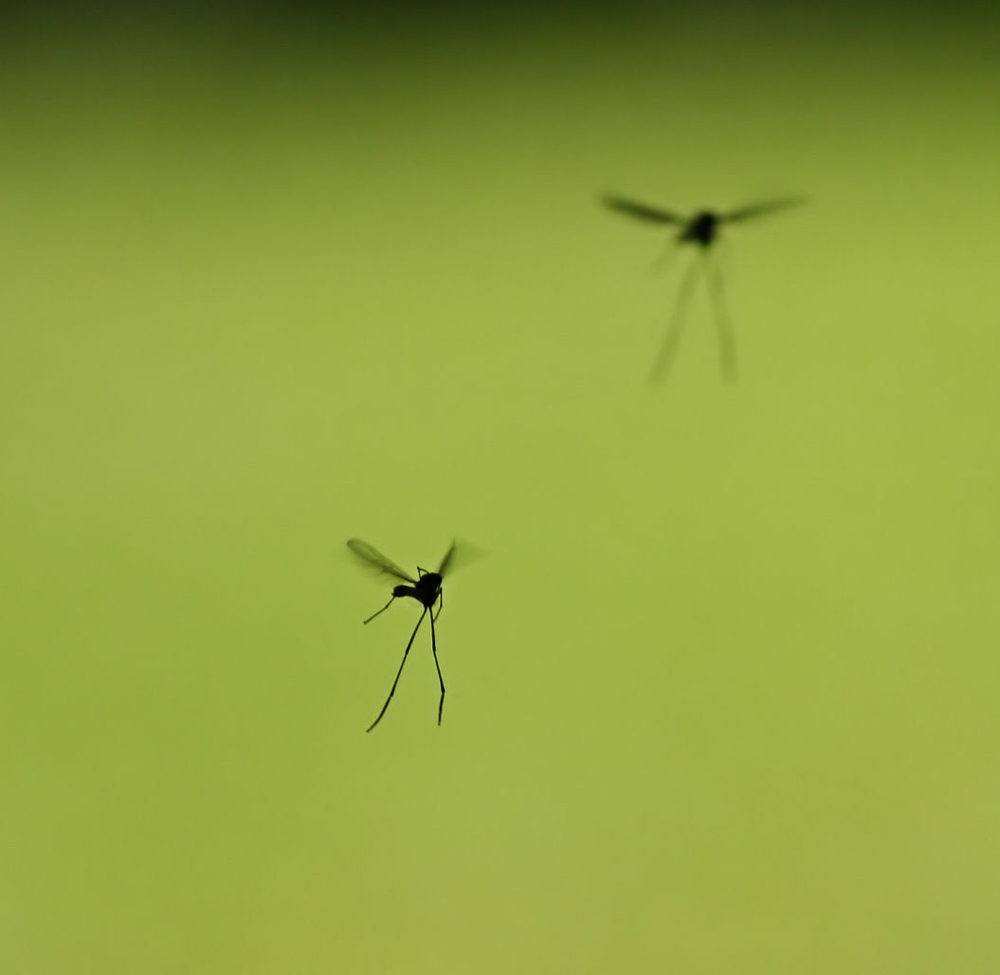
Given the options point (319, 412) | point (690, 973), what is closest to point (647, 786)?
point (690, 973)

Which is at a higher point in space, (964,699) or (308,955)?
(964,699)

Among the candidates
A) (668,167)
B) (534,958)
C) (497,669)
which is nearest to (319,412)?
(497,669)

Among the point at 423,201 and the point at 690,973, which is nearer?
the point at 690,973

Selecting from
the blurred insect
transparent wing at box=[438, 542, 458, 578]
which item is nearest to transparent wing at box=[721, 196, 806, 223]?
the blurred insect

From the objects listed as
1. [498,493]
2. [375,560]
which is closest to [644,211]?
[498,493]

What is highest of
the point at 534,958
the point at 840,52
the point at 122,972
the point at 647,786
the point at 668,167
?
the point at 840,52

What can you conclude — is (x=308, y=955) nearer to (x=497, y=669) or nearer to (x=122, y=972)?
(x=122, y=972)

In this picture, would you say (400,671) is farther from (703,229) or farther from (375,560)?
(703,229)
